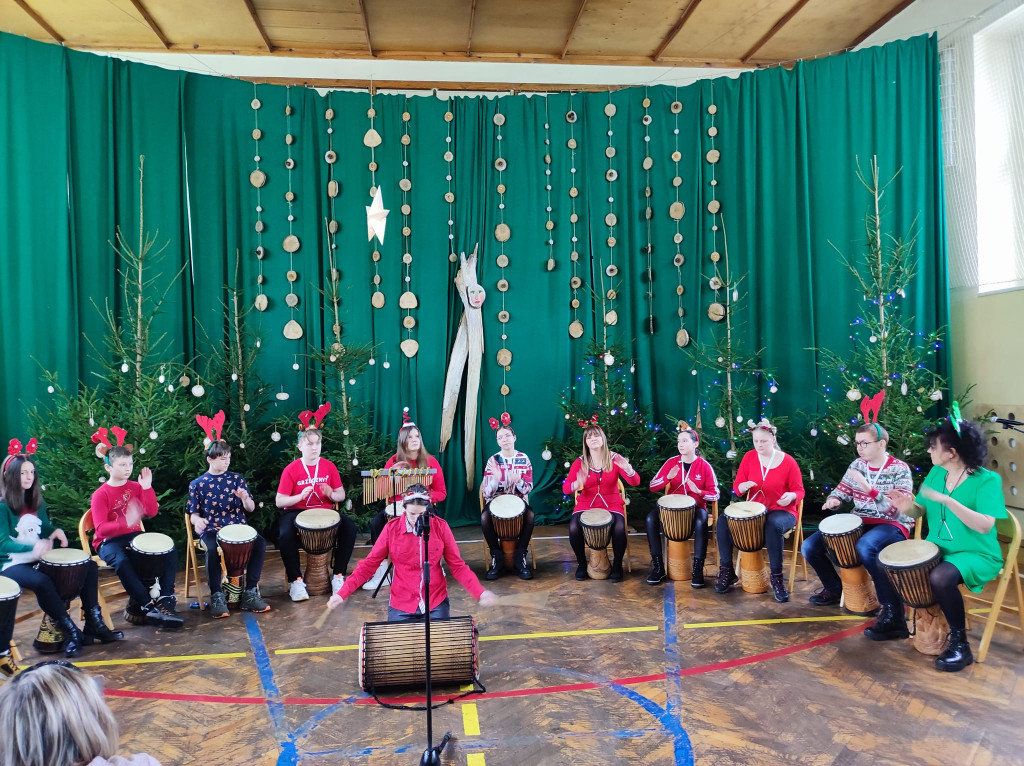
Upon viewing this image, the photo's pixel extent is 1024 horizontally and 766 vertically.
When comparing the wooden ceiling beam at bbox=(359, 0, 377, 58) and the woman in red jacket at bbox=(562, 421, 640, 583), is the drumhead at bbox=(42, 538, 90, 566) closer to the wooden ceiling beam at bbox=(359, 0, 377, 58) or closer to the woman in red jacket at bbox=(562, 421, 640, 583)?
the woman in red jacket at bbox=(562, 421, 640, 583)

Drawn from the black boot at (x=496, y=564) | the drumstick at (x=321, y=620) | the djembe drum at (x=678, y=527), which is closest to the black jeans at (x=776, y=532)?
the djembe drum at (x=678, y=527)

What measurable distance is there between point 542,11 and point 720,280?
297cm

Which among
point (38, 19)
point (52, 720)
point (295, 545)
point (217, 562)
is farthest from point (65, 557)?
point (38, 19)

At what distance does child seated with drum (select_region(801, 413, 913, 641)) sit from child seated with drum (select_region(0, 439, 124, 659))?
166 inches

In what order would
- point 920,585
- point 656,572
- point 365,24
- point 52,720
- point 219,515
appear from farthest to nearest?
point 365,24 → point 656,572 → point 219,515 → point 920,585 → point 52,720

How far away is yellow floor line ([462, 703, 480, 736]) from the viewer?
3137 millimetres

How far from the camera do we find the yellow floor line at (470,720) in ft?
10.3

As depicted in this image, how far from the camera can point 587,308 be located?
309 inches

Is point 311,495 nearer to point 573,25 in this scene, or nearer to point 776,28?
point 573,25

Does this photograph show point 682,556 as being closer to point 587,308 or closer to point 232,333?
point 587,308

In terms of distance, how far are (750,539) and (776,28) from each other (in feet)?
16.2

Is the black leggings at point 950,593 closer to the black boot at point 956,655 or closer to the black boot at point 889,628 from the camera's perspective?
the black boot at point 956,655

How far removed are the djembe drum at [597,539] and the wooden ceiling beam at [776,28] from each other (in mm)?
4789

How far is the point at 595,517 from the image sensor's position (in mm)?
5449
